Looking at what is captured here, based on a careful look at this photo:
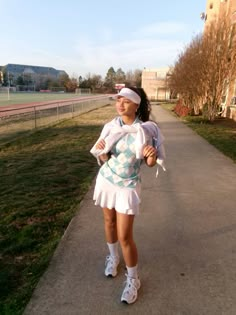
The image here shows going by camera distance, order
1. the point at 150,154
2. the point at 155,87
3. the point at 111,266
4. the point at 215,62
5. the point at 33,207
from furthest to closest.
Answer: the point at 155,87 → the point at 215,62 → the point at 33,207 → the point at 111,266 → the point at 150,154

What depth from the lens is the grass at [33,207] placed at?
8.73ft

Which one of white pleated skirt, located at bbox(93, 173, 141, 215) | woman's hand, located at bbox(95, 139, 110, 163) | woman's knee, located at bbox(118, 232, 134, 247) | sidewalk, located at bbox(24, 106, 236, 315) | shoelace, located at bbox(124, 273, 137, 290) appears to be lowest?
sidewalk, located at bbox(24, 106, 236, 315)

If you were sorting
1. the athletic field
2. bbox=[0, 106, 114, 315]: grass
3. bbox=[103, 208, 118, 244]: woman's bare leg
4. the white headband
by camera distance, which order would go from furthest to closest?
the athletic field, bbox=[0, 106, 114, 315]: grass, bbox=[103, 208, 118, 244]: woman's bare leg, the white headband

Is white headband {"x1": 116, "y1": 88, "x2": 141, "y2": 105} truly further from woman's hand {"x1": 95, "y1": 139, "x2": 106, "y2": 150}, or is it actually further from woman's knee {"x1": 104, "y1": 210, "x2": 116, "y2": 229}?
woman's knee {"x1": 104, "y1": 210, "x2": 116, "y2": 229}

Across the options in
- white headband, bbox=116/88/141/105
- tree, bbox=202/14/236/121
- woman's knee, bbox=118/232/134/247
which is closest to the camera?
white headband, bbox=116/88/141/105

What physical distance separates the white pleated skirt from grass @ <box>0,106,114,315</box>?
0.98 m

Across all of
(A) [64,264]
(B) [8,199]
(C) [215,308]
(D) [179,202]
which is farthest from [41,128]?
(C) [215,308]

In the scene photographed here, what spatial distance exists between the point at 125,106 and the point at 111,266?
4.93ft

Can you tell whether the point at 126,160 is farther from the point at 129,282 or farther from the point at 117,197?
the point at 129,282

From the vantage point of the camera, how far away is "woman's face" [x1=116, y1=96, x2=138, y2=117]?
2320mm

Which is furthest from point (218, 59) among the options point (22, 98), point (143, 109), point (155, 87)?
point (155, 87)

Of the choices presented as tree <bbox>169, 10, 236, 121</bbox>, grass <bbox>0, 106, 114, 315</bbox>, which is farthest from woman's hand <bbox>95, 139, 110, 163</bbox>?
tree <bbox>169, 10, 236, 121</bbox>

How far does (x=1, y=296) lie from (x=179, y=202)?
9.95 ft

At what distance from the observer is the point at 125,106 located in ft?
7.65
